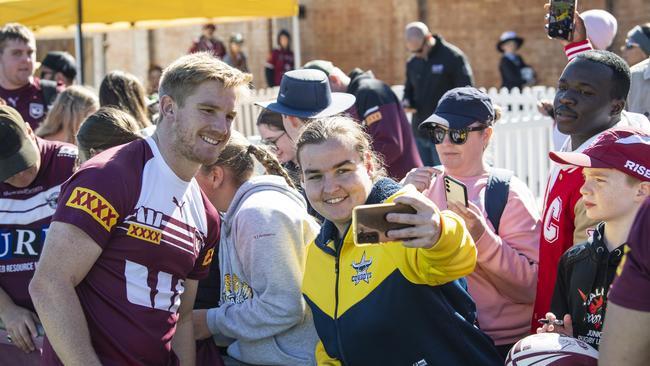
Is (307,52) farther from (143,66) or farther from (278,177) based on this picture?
(278,177)

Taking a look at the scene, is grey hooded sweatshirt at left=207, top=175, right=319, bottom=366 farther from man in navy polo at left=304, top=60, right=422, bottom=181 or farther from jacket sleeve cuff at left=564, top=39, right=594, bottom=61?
man in navy polo at left=304, top=60, right=422, bottom=181

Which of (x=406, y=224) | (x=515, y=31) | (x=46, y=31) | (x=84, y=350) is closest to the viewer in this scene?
(x=406, y=224)

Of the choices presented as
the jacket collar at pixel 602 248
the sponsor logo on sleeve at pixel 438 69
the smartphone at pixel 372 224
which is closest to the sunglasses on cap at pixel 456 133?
the jacket collar at pixel 602 248

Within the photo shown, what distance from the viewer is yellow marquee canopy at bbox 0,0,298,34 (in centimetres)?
991

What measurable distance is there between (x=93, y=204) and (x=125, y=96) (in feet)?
10.7

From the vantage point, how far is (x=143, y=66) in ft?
68.9

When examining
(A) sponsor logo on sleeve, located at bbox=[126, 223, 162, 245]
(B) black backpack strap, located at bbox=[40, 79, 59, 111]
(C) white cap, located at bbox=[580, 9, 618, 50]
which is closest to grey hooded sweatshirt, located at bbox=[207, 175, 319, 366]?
(A) sponsor logo on sleeve, located at bbox=[126, 223, 162, 245]

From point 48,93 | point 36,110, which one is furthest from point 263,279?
point 48,93

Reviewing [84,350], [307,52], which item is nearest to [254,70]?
[307,52]

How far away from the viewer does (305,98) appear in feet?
16.7

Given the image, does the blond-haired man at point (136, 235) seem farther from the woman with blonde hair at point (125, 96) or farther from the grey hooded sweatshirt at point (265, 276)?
the woman with blonde hair at point (125, 96)

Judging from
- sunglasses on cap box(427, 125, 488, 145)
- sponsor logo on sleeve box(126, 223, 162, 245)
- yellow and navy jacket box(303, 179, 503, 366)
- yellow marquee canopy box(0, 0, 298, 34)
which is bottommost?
yellow and navy jacket box(303, 179, 503, 366)

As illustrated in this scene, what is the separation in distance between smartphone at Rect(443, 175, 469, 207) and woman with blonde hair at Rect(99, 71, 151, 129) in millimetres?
3023

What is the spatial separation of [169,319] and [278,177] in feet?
3.28
